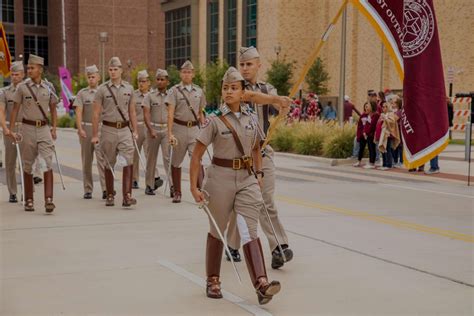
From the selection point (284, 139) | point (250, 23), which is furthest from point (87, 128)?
point (250, 23)

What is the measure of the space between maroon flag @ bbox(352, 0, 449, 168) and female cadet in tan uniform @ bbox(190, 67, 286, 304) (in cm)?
318

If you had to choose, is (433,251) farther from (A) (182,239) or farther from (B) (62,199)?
(B) (62,199)

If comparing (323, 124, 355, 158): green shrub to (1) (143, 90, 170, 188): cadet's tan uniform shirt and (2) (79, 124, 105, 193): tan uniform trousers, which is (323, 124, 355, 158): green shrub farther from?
(2) (79, 124, 105, 193): tan uniform trousers

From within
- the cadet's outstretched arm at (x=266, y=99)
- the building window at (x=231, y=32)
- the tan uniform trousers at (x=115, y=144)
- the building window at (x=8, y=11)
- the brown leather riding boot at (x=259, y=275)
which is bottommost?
the brown leather riding boot at (x=259, y=275)

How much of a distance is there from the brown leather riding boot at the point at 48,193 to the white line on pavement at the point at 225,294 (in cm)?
366

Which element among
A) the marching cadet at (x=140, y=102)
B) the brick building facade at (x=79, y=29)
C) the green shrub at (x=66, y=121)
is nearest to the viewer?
the marching cadet at (x=140, y=102)

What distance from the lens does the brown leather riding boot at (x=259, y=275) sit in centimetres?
612

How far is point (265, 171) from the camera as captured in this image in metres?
7.93

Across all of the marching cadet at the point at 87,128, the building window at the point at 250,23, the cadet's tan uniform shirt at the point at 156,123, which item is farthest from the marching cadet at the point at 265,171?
the building window at the point at 250,23

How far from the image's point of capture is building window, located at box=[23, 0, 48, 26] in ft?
358

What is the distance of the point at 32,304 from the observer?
6324 millimetres

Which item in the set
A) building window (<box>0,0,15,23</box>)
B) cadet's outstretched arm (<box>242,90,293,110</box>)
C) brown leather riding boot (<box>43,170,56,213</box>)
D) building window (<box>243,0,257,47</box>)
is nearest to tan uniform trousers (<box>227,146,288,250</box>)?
cadet's outstretched arm (<box>242,90,293,110</box>)

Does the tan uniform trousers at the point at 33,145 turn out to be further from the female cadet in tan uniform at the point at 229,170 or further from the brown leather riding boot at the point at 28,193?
the female cadet in tan uniform at the point at 229,170

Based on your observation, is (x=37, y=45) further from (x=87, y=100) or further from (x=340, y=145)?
(x=87, y=100)
